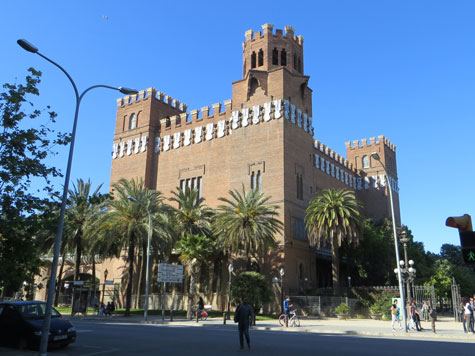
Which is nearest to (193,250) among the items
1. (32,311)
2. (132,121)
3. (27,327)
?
(32,311)

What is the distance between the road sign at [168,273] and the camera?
28.1 metres

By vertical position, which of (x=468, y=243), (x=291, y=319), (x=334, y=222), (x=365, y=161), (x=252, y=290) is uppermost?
(x=365, y=161)

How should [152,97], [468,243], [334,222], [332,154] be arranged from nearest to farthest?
[468,243]
[334,222]
[152,97]
[332,154]

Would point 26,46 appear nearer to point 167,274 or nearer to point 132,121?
point 167,274

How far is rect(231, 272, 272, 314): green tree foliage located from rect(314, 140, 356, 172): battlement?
25.3m

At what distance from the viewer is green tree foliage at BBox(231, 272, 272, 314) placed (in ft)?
103

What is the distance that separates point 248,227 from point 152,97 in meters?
24.8

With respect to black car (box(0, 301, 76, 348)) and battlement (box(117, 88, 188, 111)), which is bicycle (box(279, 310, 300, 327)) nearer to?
black car (box(0, 301, 76, 348))

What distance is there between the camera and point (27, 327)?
11.7 m

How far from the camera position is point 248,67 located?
44.0 meters

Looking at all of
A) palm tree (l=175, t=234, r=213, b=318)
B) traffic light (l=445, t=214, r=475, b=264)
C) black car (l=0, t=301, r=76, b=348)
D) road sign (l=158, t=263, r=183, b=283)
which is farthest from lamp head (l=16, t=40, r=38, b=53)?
palm tree (l=175, t=234, r=213, b=318)

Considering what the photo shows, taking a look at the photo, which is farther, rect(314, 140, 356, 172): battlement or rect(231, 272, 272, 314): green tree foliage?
rect(314, 140, 356, 172): battlement

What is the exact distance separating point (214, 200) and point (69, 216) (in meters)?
29.5

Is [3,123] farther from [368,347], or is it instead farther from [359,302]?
[359,302]
